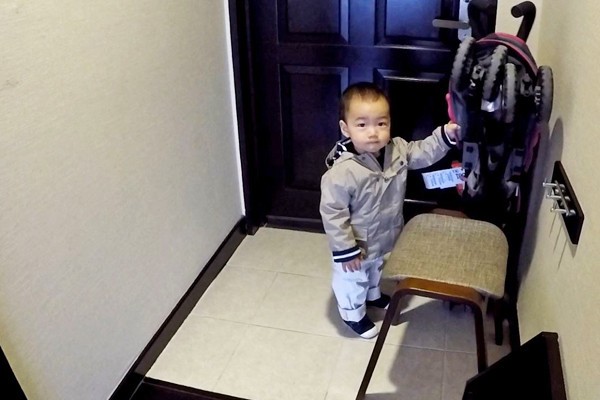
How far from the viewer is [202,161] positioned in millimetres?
2133

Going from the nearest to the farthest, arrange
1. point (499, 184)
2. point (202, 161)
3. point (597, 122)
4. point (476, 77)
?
point (597, 122)
point (476, 77)
point (499, 184)
point (202, 161)

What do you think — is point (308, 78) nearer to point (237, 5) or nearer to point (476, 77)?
point (237, 5)

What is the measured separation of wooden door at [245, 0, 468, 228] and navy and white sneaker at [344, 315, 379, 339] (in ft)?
2.10

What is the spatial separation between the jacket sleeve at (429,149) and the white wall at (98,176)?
2.43ft

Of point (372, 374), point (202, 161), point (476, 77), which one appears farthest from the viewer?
point (202, 161)

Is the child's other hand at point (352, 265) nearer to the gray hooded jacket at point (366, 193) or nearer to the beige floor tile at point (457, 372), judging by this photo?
the gray hooded jacket at point (366, 193)

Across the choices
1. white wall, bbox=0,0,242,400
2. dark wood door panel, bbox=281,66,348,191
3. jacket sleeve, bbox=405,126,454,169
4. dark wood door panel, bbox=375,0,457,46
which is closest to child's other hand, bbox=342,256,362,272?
jacket sleeve, bbox=405,126,454,169

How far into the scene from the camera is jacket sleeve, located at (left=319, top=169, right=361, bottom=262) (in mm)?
1750

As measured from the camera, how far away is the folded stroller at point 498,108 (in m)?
1.42

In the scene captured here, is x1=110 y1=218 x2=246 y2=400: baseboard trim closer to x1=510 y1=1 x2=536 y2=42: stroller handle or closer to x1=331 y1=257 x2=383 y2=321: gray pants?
x1=331 y1=257 x2=383 y2=321: gray pants

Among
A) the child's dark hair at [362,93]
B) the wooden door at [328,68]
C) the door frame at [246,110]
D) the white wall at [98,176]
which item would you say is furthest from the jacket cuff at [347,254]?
the door frame at [246,110]

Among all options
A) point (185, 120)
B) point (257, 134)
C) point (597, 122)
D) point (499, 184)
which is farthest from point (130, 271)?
point (597, 122)

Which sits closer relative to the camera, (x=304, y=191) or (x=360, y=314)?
(x=360, y=314)

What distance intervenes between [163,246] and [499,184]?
1035 mm
